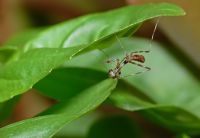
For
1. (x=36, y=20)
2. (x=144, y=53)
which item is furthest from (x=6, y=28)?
(x=144, y=53)

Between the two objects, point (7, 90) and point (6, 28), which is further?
point (6, 28)

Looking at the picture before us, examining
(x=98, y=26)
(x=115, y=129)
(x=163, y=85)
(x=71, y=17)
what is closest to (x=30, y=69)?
(x=98, y=26)

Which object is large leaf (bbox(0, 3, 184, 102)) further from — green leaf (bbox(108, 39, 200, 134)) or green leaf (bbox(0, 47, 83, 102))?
green leaf (bbox(108, 39, 200, 134))

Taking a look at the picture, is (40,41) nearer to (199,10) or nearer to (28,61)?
(28,61)

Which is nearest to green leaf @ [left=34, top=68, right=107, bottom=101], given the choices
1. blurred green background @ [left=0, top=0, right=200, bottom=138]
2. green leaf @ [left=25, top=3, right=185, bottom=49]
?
green leaf @ [left=25, top=3, right=185, bottom=49]

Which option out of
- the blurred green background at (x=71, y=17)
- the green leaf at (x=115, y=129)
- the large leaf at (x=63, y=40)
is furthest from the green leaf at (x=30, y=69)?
the blurred green background at (x=71, y=17)

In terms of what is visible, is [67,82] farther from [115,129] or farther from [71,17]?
[71,17]

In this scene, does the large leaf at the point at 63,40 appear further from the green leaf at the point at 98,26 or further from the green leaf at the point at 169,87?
the green leaf at the point at 169,87
